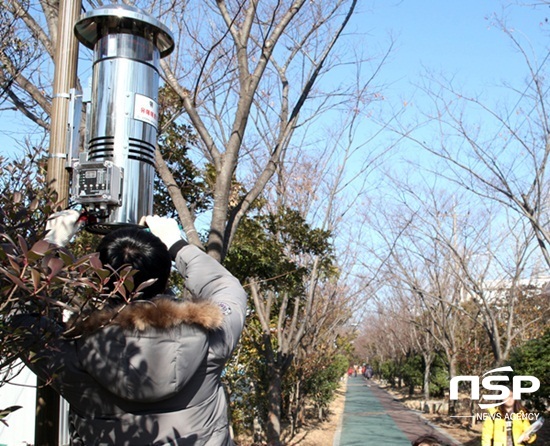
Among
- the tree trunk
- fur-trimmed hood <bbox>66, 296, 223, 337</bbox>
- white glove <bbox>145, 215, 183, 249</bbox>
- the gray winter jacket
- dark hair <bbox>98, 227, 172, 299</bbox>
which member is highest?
white glove <bbox>145, 215, 183, 249</bbox>

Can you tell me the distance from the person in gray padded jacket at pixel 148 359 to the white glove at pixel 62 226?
1.0 inches

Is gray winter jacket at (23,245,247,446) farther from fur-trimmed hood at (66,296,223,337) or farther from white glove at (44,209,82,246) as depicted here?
white glove at (44,209,82,246)

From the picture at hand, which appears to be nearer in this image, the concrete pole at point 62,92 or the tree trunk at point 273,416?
the concrete pole at point 62,92

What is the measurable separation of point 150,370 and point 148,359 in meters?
0.03

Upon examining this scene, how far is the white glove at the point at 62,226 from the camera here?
1.77m

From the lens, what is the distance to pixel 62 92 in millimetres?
2746

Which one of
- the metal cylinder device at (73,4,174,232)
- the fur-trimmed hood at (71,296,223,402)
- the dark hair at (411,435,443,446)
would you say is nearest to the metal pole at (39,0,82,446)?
the metal cylinder device at (73,4,174,232)

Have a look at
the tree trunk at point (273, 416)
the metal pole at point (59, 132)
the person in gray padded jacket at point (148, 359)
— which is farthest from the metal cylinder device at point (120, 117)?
the tree trunk at point (273, 416)

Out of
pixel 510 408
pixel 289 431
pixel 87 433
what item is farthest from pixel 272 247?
pixel 289 431

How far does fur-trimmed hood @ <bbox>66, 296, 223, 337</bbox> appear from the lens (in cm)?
147


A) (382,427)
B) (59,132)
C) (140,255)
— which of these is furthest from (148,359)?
(382,427)

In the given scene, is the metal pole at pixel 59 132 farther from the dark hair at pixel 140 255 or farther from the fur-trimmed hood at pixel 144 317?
the fur-trimmed hood at pixel 144 317

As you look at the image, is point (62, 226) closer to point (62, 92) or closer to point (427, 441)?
point (62, 92)

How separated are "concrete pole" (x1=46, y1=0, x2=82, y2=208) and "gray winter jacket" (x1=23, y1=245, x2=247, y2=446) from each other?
1.14 m
